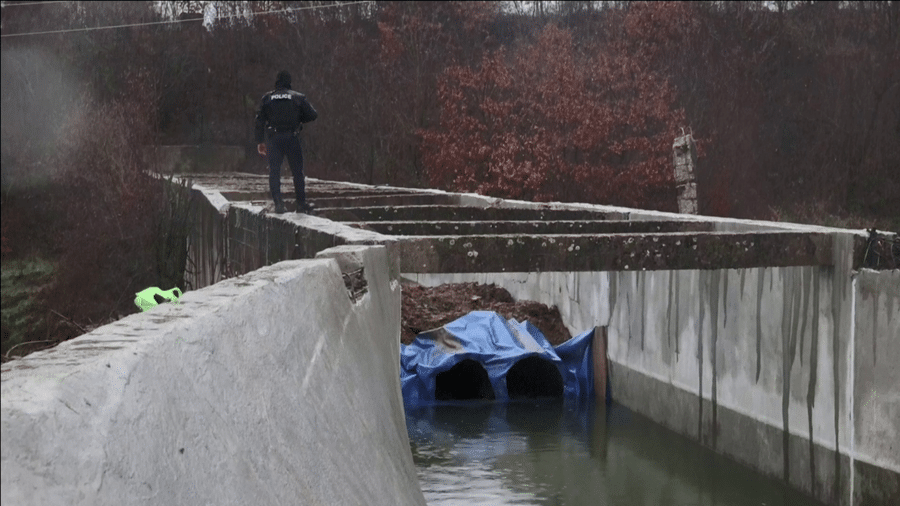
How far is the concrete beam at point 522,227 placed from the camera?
11531 mm

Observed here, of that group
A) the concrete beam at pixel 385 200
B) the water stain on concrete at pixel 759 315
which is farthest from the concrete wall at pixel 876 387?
the concrete beam at pixel 385 200

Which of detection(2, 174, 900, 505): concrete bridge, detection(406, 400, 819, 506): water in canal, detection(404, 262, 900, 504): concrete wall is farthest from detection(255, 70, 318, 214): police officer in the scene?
detection(404, 262, 900, 504): concrete wall

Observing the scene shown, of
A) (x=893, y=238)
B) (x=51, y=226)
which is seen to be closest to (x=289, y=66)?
(x=51, y=226)

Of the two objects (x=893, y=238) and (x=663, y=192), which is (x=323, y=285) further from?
(x=663, y=192)

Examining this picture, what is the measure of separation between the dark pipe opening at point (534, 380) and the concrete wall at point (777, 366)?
1632 millimetres

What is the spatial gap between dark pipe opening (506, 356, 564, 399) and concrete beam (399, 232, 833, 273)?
11185 millimetres

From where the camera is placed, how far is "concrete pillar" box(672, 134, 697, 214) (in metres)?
23.4

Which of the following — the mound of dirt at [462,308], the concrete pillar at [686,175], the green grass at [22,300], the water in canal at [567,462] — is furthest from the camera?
the green grass at [22,300]

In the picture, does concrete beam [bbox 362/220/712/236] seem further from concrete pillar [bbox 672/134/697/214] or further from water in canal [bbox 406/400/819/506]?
concrete pillar [bbox 672/134/697/214]

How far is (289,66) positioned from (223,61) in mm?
3699

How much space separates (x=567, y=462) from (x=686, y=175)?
27.7 ft

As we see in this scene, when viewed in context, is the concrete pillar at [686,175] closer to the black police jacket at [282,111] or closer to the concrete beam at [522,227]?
the concrete beam at [522,227]

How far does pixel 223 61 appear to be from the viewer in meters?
49.7

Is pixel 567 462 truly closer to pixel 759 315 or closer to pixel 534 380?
pixel 759 315
